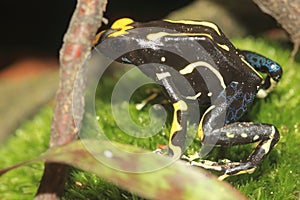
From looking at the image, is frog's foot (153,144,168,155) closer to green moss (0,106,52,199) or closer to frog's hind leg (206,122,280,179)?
frog's hind leg (206,122,280,179)

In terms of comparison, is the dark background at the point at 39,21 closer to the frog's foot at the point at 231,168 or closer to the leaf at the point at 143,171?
the frog's foot at the point at 231,168

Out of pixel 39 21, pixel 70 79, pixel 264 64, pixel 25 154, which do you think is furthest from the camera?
pixel 39 21

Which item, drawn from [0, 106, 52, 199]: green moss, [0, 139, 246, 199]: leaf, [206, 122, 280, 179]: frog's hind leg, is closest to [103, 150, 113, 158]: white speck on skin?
[0, 139, 246, 199]: leaf

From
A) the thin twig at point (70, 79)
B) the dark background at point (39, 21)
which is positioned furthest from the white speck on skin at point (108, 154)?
the dark background at point (39, 21)

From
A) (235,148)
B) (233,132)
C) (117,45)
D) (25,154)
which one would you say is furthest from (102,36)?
(25,154)

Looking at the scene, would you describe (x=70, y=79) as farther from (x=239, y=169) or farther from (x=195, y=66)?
(x=239, y=169)

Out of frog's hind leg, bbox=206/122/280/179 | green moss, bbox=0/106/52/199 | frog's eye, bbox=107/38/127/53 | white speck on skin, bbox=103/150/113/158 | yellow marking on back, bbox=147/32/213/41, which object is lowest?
green moss, bbox=0/106/52/199

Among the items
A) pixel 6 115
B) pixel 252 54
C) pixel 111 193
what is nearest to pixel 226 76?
pixel 252 54

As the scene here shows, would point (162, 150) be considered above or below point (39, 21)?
above
